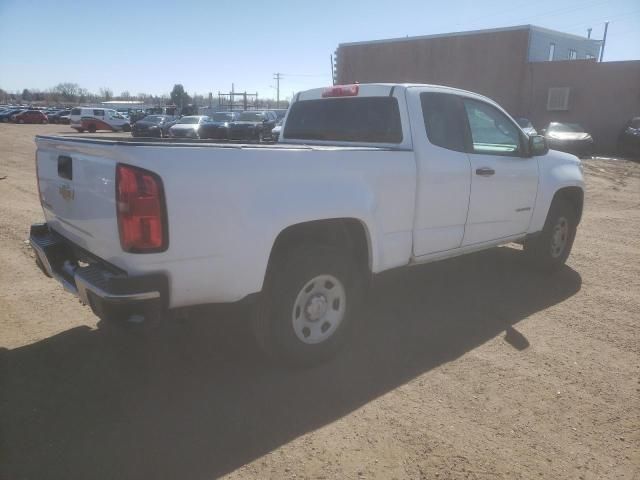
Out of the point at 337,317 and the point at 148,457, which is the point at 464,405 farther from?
the point at 148,457

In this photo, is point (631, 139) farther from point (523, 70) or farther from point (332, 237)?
point (332, 237)

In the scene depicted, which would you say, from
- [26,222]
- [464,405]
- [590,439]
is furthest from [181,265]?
[26,222]

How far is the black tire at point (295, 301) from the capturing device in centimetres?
294

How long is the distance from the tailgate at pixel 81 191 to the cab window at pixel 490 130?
10.1 ft

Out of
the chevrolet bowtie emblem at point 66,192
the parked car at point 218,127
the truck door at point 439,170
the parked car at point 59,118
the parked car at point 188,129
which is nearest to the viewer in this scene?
the chevrolet bowtie emblem at point 66,192

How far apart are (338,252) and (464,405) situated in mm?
1240

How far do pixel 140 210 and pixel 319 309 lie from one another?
1.40 metres


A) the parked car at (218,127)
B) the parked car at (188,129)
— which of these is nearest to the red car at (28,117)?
the parked car at (188,129)

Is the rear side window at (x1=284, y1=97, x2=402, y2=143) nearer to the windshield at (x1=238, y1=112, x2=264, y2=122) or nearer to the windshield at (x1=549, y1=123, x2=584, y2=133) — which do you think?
the windshield at (x1=549, y1=123, x2=584, y2=133)

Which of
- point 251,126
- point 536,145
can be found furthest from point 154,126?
point 536,145

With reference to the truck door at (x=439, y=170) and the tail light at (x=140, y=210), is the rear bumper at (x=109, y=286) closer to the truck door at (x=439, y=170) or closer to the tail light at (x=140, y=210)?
the tail light at (x=140, y=210)

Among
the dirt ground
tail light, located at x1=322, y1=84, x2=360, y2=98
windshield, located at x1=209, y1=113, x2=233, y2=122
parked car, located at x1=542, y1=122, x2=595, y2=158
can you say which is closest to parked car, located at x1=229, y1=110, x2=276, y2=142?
windshield, located at x1=209, y1=113, x2=233, y2=122

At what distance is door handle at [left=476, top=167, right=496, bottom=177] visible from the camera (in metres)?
4.11

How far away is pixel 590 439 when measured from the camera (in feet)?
8.77
